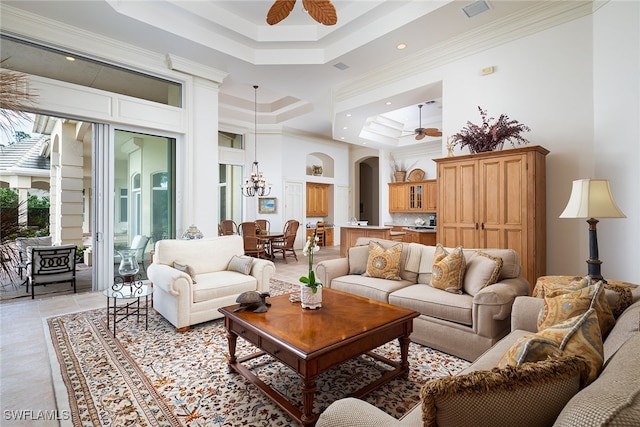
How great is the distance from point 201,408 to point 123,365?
99 cm

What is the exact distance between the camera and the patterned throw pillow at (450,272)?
2996 mm

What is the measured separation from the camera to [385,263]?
3611mm

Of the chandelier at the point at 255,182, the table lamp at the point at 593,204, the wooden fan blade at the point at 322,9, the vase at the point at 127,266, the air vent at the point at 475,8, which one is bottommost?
the vase at the point at 127,266

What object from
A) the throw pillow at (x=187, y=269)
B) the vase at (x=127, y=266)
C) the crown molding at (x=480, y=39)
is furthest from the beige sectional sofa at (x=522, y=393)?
the crown molding at (x=480, y=39)

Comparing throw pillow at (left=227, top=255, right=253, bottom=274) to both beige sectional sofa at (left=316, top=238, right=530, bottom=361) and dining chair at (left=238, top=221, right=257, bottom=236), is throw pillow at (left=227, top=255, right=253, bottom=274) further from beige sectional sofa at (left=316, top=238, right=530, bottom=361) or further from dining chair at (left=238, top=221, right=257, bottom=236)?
dining chair at (left=238, top=221, right=257, bottom=236)

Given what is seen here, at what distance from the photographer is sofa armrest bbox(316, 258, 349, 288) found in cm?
377

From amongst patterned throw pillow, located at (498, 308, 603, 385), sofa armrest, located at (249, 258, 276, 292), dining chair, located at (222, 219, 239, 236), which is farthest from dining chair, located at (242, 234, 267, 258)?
patterned throw pillow, located at (498, 308, 603, 385)

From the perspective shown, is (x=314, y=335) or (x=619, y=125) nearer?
(x=314, y=335)

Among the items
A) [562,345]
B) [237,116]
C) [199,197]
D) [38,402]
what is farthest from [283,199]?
[562,345]

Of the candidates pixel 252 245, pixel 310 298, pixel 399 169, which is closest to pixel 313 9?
pixel 310 298

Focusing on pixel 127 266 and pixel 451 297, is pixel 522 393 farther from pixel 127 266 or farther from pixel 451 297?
pixel 127 266

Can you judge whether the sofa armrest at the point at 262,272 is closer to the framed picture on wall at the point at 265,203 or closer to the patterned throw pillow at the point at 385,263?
the patterned throw pillow at the point at 385,263

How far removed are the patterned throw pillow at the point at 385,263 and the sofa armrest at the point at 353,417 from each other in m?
2.41

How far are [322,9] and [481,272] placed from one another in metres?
2.82
